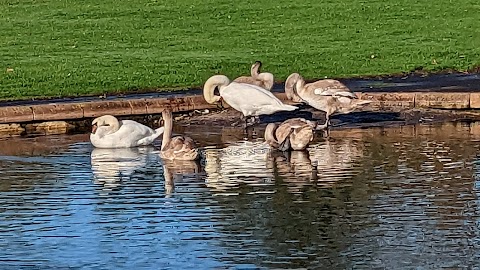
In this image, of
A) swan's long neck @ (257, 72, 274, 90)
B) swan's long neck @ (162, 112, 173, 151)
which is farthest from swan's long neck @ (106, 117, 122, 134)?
swan's long neck @ (257, 72, 274, 90)

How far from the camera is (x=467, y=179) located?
1010 centimetres

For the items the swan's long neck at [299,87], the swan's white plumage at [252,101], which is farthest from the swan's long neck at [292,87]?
the swan's white plumage at [252,101]

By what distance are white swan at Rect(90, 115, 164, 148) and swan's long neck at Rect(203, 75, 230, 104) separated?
209cm

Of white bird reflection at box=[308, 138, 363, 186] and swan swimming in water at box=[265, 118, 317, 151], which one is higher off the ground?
swan swimming in water at box=[265, 118, 317, 151]

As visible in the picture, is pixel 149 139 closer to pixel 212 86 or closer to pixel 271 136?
pixel 271 136

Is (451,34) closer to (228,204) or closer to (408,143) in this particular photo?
(408,143)

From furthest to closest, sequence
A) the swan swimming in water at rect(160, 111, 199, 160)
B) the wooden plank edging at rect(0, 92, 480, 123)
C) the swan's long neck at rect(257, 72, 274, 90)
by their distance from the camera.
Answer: the swan's long neck at rect(257, 72, 274, 90)
the wooden plank edging at rect(0, 92, 480, 123)
the swan swimming in water at rect(160, 111, 199, 160)

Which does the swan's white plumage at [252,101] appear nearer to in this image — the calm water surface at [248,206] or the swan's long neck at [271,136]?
the calm water surface at [248,206]

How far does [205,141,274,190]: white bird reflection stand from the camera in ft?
34.0

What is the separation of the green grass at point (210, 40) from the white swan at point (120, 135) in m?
4.70

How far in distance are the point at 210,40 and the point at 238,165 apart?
14.5 m

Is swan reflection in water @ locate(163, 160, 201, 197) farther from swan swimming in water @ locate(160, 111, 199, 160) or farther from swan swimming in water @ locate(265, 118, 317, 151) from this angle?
swan swimming in water @ locate(265, 118, 317, 151)

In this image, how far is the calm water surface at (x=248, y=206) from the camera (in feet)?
25.1

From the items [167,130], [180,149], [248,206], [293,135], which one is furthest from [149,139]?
[248,206]
